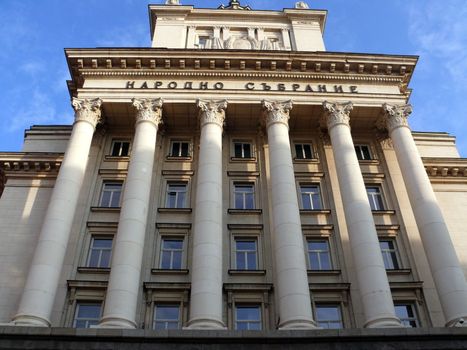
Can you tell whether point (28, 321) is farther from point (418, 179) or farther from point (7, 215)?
point (418, 179)

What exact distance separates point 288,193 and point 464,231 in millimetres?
11299

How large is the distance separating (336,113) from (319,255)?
898cm

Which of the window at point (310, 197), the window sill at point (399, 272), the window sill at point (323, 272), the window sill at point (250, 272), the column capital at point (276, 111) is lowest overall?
the window sill at point (250, 272)

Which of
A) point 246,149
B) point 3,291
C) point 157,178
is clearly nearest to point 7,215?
point 3,291

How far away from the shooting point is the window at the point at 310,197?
2911cm

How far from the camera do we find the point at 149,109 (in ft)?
100

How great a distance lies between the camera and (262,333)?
65.5 ft

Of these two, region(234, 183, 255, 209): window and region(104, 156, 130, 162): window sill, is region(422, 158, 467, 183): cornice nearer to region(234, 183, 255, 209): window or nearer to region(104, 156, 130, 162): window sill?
region(234, 183, 255, 209): window

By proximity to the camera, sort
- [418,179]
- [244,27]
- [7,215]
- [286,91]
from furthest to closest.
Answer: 1. [244,27]
2. [286,91]
3. [7,215]
4. [418,179]

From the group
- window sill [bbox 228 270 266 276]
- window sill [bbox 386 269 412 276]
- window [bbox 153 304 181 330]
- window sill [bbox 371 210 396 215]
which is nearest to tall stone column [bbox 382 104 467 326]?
window sill [bbox 386 269 412 276]

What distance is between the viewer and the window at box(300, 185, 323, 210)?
29.1m

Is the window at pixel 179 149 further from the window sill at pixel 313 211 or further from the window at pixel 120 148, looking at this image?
the window sill at pixel 313 211

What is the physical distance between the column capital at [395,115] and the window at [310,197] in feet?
19.3

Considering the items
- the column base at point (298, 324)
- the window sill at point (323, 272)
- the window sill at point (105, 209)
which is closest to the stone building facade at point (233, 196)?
the column base at point (298, 324)
